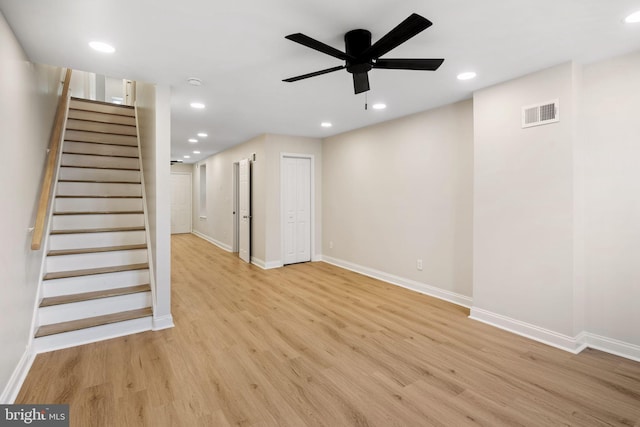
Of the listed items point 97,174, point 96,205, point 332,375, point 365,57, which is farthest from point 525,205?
point 97,174

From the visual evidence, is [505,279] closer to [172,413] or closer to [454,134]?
[454,134]

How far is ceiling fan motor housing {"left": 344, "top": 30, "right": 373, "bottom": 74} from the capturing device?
2145 mm

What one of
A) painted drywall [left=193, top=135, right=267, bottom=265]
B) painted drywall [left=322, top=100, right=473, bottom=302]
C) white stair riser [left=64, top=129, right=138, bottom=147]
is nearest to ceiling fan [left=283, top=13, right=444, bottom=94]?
painted drywall [left=322, top=100, right=473, bottom=302]

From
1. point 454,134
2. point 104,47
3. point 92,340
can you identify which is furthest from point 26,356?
point 454,134

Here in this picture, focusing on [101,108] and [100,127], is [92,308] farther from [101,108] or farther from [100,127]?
[101,108]

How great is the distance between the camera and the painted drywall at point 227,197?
5.78 m

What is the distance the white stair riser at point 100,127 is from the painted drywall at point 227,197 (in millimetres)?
2153

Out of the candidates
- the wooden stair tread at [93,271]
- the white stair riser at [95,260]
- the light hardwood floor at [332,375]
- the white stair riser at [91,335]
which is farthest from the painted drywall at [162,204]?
the white stair riser at [95,260]

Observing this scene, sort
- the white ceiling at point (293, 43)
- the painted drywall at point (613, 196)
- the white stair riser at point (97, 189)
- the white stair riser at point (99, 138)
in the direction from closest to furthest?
1. the white ceiling at point (293, 43)
2. the painted drywall at point (613, 196)
3. the white stair riser at point (97, 189)
4. the white stair riser at point (99, 138)

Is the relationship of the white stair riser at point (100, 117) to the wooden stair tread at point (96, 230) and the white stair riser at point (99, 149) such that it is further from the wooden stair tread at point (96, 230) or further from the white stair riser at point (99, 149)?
the wooden stair tread at point (96, 230)

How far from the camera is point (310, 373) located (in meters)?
2.31

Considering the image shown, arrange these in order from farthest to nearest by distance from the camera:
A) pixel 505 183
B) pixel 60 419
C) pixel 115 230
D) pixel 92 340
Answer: pixel 115 230
pixel 505 183
pixel 92 340
pixel 60 419

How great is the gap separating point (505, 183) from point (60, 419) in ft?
13.1

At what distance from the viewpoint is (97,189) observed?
4.10 meters
